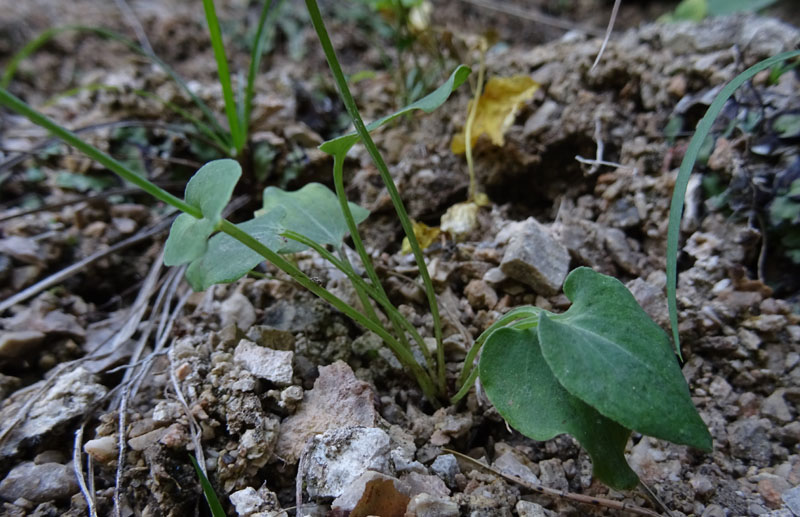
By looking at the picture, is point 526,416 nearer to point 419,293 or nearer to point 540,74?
point 419,293

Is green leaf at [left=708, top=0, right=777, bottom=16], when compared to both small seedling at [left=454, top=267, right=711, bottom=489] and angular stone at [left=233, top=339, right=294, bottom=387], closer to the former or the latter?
small seedling at [left=454, top=267, right=711, bottom=489]

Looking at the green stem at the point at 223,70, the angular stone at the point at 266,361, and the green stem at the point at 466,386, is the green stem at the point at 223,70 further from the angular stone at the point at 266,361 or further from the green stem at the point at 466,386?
the green stem at the point at 466,386

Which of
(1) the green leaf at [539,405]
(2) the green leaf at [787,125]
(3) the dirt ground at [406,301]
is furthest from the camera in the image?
(2) the green leaf at [787,125]

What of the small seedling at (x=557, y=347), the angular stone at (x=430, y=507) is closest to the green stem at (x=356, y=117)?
the small seedling at (x=557, y=347)

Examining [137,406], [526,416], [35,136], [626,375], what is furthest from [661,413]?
[35,136]

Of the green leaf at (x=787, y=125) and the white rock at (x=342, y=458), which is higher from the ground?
the green leaf at (x=787, y=125)

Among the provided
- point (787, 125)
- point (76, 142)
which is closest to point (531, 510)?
point (76, 142)

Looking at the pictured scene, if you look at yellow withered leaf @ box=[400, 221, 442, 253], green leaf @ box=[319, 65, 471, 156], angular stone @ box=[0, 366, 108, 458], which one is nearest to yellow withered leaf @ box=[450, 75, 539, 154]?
yellow withered leaf @ box=[400, 221, 442, 253]
